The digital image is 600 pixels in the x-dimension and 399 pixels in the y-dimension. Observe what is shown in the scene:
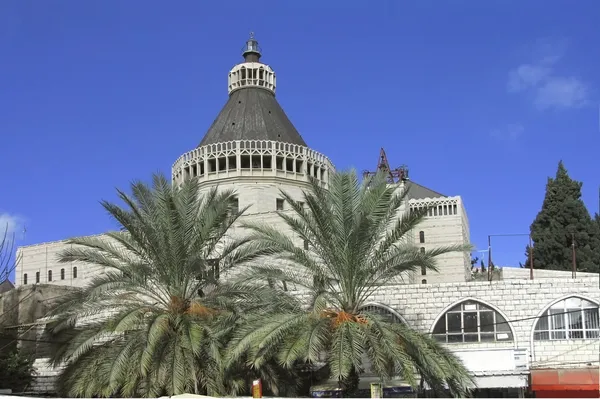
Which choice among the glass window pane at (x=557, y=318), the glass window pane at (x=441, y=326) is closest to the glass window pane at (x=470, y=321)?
the glass window pane at (x=441, y=326)

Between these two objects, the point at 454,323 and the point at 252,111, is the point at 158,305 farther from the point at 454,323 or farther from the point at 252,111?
the point at 252,111

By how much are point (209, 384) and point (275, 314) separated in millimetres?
2701

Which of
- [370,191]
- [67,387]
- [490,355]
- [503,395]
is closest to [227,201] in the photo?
[370,191]

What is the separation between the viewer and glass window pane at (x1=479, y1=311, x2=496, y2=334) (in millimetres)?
26078

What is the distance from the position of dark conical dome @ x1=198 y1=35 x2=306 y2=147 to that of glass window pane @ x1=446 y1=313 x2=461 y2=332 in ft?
113

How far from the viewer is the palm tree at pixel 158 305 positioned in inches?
795

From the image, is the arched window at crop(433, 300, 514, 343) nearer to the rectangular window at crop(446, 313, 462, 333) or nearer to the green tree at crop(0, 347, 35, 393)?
the rectangular window at crop(446, 313, 462, 333)

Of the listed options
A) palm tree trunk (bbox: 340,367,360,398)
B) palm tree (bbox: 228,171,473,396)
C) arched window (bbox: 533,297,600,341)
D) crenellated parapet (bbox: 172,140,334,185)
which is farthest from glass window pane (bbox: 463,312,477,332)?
crenellated parapet (bbox: 172,140,334,185)

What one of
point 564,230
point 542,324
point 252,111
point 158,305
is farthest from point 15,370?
point 564,230

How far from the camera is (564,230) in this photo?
52.8 m

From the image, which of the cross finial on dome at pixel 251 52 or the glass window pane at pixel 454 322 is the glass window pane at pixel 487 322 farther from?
the cross finial on dome at pixel 251 52

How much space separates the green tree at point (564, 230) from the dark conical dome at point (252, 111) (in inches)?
783

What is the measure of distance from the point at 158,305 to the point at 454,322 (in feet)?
34.0

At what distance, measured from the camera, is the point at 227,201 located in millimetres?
22562
